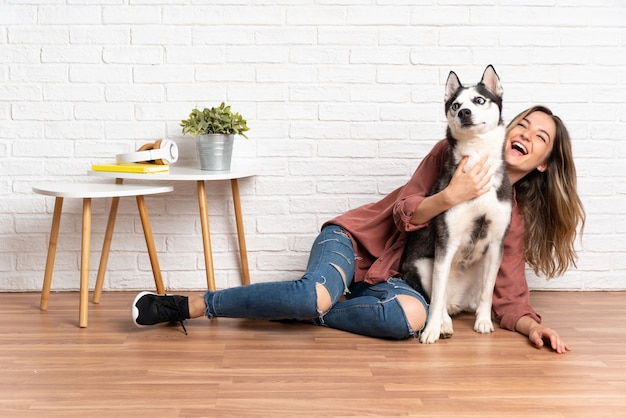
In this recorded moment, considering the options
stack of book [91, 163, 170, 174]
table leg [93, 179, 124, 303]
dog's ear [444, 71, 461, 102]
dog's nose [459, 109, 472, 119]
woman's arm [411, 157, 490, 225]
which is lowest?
table leg [93, 179, 124, 303]

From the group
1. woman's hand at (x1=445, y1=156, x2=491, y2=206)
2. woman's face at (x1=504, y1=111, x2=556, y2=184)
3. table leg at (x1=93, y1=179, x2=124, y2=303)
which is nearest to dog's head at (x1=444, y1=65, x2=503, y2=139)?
woman's hand at (x1=445, y1=156, x2=491, y2=206)

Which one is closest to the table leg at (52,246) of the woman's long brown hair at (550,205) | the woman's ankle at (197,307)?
the woman's ankle at (197,307)

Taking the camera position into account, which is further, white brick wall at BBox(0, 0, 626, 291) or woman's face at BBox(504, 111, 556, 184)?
white brick wall at BBox(0, 0, 626, 291)

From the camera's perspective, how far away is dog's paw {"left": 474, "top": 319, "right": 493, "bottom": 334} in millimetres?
2369

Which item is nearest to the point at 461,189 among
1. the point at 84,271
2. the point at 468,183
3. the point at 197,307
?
the point at 468,183

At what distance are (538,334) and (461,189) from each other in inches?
20.3

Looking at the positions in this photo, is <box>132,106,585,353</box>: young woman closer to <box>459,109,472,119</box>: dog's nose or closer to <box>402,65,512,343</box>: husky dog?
<box>402,65,512,343</box>: husky dog

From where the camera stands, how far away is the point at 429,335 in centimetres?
225

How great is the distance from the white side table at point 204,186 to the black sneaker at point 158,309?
0.41 metres

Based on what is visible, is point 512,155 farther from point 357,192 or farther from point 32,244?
point 32,244

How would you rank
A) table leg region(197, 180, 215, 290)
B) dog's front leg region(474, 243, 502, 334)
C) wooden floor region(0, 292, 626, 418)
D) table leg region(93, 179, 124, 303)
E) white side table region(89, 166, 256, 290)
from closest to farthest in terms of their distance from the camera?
wooden floor region(0, 292, 626, 418)
dog's front leg region(474, 243, 502, 334)
white side table region(89, 166, 256, 290)
table leg region(197, 180, 215, 290)
table leg region(93, 179, 124, 303)

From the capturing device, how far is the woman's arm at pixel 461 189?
7.27 ft

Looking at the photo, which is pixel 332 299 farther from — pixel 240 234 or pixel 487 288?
pixel 240 234

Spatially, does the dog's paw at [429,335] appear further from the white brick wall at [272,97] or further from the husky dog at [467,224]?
the white brick wall at [272,97]
